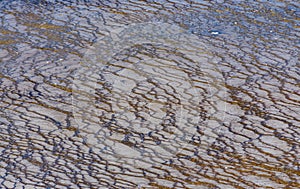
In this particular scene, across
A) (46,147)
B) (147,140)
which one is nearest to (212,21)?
(147,140)

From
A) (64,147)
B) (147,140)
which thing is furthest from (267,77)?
(64,147)

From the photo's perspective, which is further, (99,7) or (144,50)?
(99,7)

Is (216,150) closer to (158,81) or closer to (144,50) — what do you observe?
(158,81)

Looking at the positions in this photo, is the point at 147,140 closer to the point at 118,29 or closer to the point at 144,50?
the point at 144,50

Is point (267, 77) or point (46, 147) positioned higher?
point (267, 77)

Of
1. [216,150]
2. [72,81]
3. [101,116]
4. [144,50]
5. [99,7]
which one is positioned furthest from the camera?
A: [99,7]

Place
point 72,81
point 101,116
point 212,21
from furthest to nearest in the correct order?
point 212,21, point 72,81, point 101,116
